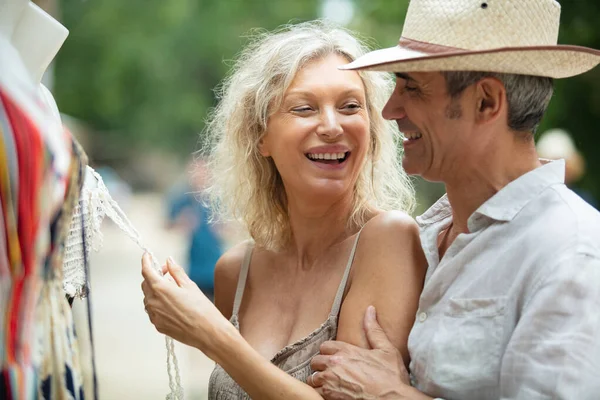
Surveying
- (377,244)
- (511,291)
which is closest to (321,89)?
(377,244)

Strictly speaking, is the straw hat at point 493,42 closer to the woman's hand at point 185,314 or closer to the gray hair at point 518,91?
the gray hair at point 518,91

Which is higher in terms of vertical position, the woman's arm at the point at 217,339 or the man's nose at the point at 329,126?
the man's nose at the point at 329,126

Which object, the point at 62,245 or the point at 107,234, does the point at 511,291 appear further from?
the point at 107,234

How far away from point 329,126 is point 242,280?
2.28 ft

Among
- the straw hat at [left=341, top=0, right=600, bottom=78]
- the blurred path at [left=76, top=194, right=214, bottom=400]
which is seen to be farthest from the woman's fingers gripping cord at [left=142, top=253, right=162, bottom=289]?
the straw hat at [left=341, top=0, right=600, bottom=78]

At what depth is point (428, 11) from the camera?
8.14ft

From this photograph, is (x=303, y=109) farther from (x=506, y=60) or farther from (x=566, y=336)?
(x=566, y=336)

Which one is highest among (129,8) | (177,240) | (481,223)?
(129,8)

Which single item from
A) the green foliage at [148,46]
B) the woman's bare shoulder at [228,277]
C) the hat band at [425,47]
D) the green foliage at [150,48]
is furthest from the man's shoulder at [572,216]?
the green foliage at [148,46]

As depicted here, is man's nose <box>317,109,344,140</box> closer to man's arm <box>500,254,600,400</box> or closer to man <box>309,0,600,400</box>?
man <box>309,0,600,400</box>

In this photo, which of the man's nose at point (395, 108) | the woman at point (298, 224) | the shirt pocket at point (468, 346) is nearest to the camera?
the shirt pocket at point (468, 346)

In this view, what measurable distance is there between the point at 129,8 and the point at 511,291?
3057cm

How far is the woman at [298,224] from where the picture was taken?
2678 mm

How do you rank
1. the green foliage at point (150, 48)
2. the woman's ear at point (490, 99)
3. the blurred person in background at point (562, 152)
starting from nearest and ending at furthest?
the woman's ear at point (490, 99) → the blurred person in background at point (562, 152) → the green foliage at point (150, 48)
